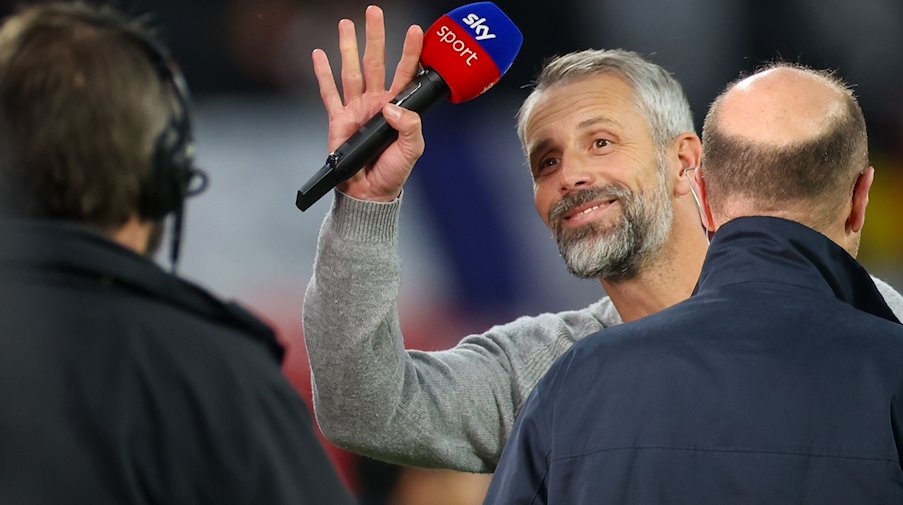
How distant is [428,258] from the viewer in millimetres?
4250

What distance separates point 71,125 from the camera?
41.9 inches

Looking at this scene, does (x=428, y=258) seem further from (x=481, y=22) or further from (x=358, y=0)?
(x=481, y=22)

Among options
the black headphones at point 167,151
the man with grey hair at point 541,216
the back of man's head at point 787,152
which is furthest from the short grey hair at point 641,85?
the black headphones at point 167,151

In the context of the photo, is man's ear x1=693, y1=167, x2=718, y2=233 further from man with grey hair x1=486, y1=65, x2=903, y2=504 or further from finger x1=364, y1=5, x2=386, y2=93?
finger x1=364, y1=5, x2=386, y2=93

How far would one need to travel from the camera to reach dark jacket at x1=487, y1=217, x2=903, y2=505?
148 centimetres

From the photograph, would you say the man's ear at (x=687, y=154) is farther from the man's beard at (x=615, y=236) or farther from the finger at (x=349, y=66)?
the finger at (x=349, y=66)

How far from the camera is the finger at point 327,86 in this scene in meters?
2.00

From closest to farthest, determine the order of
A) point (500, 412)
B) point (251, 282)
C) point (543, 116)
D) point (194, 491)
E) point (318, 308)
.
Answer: point (194, 491), point (318, 308), point (500, 412), point (543, 116), point (251, 282)

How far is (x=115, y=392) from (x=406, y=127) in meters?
0.99

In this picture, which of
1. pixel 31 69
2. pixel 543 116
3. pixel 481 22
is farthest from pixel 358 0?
pixel 31 69

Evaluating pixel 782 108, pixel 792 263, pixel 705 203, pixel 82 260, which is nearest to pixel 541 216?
pixel 705 203

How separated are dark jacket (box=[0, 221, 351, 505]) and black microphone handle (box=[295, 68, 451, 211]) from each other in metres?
0.79

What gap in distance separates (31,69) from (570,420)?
83cm

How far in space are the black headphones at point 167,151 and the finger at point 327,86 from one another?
0.84 meters
